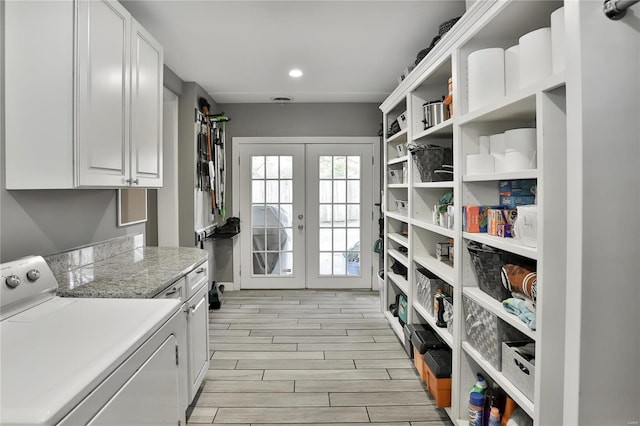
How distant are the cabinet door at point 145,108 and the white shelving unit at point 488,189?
1.73m

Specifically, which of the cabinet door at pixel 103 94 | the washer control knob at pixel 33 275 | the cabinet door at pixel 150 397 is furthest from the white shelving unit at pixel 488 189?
the washer control knob at pixel 33 275

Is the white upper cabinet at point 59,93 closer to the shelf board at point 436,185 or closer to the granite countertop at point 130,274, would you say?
the granite countertop at point 130,274

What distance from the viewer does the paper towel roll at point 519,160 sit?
4.84 feet

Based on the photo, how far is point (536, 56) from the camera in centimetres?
142

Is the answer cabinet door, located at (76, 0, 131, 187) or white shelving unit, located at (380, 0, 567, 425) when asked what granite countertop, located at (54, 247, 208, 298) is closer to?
cabinet door, located at (76, 0, 131, 187)

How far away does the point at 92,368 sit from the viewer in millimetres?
936

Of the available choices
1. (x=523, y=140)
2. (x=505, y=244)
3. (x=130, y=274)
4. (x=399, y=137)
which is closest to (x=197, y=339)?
(x=130, y=274)

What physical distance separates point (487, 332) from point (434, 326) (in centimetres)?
65

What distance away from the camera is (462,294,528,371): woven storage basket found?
1638 mm

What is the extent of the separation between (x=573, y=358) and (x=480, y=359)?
705mm

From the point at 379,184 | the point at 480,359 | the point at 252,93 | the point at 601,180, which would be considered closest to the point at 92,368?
the point at 601,180

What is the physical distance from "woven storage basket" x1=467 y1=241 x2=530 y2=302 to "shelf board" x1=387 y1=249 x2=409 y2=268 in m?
1.15

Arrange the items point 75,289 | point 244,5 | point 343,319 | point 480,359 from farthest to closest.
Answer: point 343,319 < point 244,5 < point 480,359 < point 75,289

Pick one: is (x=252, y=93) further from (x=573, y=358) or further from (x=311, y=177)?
(x=573, y=358)
